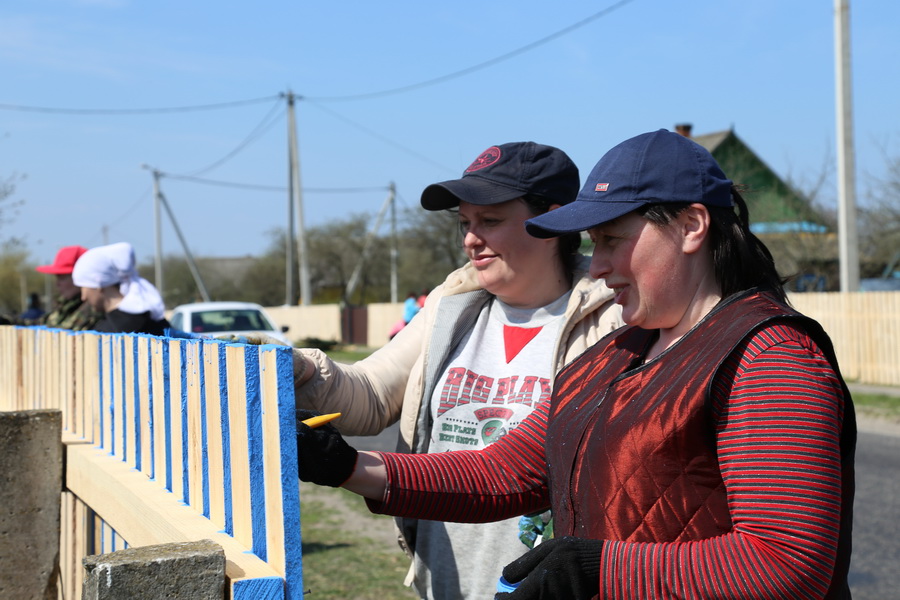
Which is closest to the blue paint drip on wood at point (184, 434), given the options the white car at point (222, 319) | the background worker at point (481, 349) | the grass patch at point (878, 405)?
the background worker at point (481, 349)

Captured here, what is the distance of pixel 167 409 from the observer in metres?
2.15

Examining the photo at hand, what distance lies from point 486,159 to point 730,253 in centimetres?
109

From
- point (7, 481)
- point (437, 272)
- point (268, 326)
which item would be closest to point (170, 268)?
point (437, 272)

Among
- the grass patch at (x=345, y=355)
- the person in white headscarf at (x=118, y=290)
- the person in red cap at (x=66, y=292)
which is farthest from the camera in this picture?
the grass patch at (x=345, y=355)

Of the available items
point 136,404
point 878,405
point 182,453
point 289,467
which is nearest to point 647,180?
point 289,467

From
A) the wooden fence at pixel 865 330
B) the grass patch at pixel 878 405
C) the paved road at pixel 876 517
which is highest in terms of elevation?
the wooden fence at pixel 865 330

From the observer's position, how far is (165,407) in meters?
2.15

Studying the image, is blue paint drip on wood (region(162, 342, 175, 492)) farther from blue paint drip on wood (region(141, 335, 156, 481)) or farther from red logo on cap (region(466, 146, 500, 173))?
red logo on cap (region(466, 146, 500, 173))

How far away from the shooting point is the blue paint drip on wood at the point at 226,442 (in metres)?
1.76

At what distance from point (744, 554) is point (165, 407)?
131 centimetres

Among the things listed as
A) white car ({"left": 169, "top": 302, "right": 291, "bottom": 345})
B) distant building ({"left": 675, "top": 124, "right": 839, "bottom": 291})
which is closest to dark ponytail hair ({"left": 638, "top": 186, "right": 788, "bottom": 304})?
white car ({"left": 169, "top": 302, "right": 291, "bottom": 345})

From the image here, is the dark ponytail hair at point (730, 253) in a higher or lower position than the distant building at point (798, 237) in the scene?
lower

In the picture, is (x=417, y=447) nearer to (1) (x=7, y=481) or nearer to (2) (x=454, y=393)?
(2) (x=454, y=393)

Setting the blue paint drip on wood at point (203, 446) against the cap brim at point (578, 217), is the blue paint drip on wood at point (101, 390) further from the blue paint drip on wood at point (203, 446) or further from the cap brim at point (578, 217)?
the cap brim at point (578, 217)
